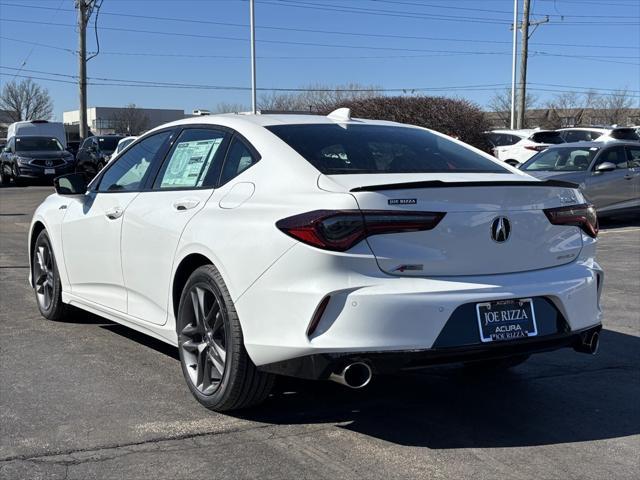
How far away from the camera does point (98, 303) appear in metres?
5.46

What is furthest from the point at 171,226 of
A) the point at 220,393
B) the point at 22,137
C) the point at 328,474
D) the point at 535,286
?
the point at 22,137

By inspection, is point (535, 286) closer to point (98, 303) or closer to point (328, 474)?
point (328, 474)

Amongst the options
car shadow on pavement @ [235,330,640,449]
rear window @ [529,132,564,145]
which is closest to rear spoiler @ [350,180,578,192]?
car shadow on pavement @ [235,330,640,449]

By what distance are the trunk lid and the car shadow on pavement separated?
884mm

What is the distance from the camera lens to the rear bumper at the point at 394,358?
350 centimetres

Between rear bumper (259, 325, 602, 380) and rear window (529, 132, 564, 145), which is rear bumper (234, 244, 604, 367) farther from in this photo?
rear window (529, 132, 564, 145)

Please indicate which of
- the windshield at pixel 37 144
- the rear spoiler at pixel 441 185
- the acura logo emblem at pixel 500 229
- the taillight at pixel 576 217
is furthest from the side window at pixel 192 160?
the windshield at pixel 37 144

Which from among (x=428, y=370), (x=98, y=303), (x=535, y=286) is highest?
(x=535, y=286)

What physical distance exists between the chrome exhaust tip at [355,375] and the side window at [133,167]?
2226 mm

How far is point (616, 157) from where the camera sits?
1420 centimetres

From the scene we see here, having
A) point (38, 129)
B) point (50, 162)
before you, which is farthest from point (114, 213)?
point (38, 129)

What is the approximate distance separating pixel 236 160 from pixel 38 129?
90.3ft

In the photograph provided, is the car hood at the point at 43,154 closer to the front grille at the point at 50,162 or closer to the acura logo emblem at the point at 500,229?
the front grille at the point at 50,162

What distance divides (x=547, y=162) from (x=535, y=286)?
1095 cm
